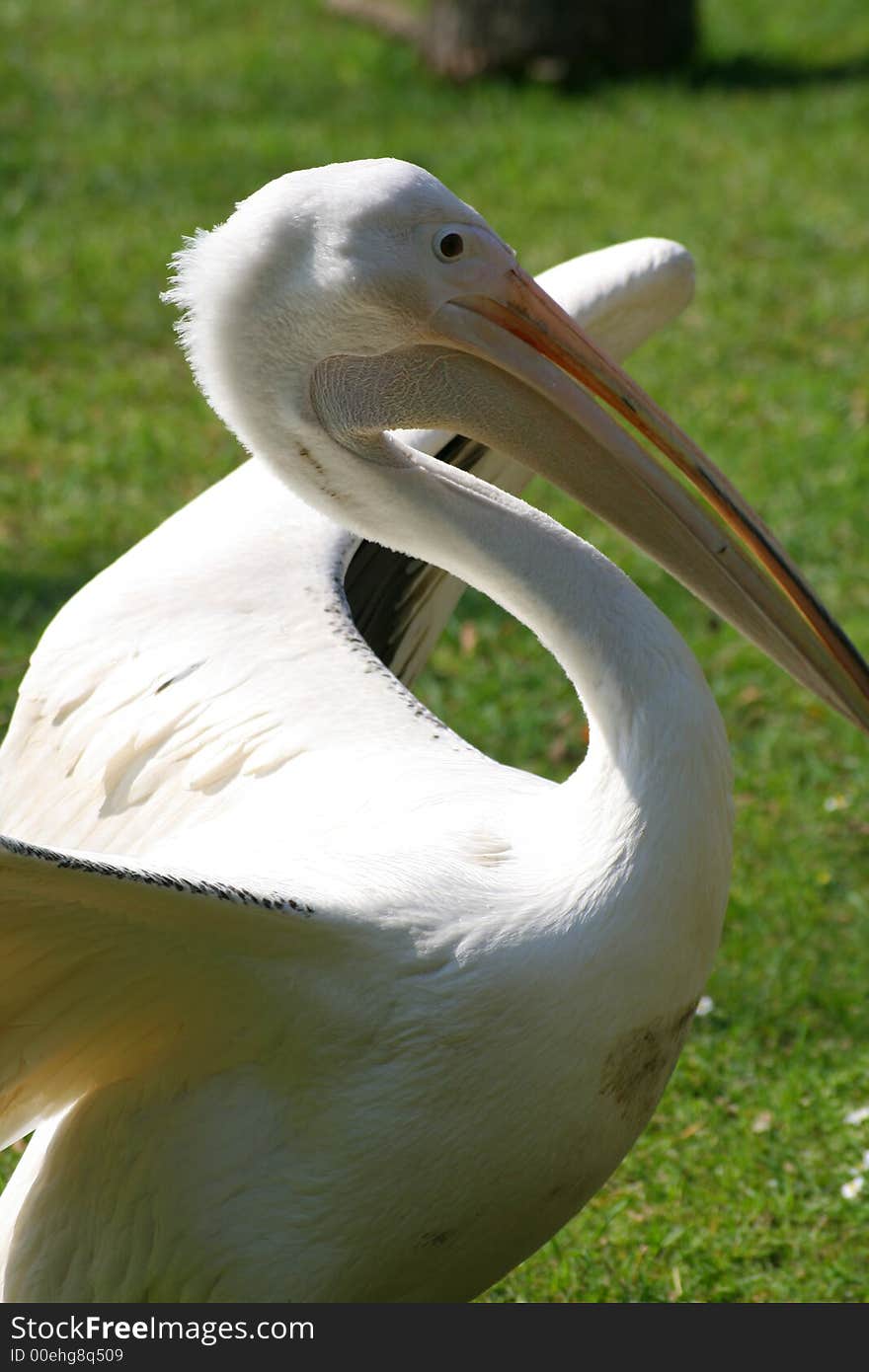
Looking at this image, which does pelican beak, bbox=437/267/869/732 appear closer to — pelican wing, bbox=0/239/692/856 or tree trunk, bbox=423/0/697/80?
pelican wing, bbox=0/239/692/856

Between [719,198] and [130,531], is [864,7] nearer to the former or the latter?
[719,198]

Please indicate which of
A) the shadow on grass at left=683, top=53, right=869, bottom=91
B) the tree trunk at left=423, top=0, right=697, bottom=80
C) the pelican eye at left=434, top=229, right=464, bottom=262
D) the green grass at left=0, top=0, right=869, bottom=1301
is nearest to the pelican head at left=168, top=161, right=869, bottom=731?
the pelican eye at left=434, top=229, right=464, bottom=262

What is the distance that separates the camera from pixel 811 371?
7.55 metres

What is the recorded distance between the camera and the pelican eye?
9.12 feet

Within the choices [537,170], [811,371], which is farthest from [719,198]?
[811,371]

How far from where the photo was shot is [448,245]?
2.80 m

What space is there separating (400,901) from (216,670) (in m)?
0.86

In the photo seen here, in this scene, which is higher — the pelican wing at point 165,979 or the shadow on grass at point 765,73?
the pelican wing at point 165,979

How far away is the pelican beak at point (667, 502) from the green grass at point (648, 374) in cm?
130

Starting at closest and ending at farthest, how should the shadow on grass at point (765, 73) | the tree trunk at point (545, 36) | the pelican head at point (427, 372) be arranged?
the pelican head at point (427, 372)
the tree trunk at point (545, 36)
the shadow on grass at point (765, 73)

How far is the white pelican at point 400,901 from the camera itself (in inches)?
103

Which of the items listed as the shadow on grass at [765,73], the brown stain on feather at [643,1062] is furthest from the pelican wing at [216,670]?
the shadow on grass at [765,73]

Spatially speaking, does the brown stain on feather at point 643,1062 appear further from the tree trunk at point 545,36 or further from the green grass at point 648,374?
the tree trunk at point 545,36

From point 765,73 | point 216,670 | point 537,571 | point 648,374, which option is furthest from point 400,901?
point 765,73
